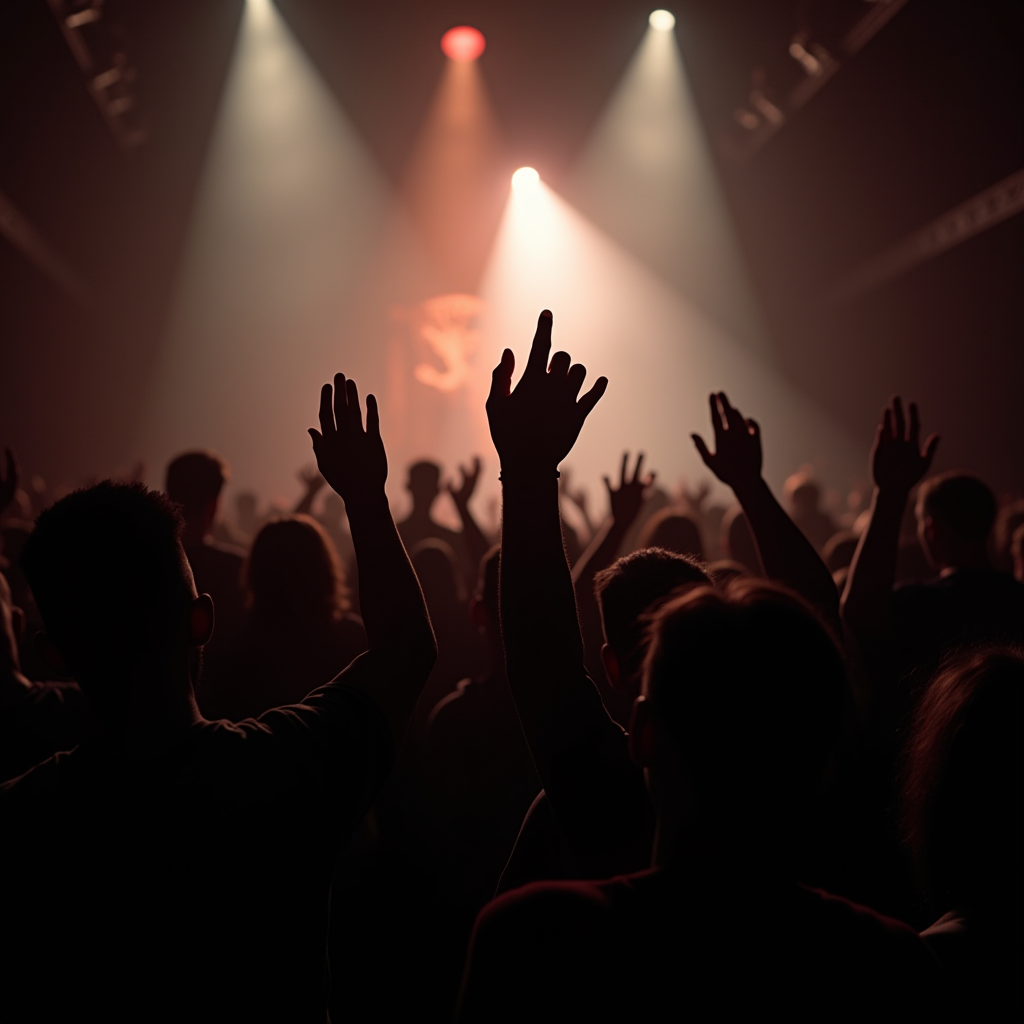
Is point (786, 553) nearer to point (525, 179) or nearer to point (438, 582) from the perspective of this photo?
point (438, 582)

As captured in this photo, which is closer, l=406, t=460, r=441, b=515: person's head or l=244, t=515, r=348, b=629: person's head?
l=244, t=515, r=348, b=629: person's head

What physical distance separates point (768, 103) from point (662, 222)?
5.94 metres

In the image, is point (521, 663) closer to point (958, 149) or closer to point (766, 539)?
point (766, 539)

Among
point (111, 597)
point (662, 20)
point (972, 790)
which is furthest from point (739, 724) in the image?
point (662, 20)

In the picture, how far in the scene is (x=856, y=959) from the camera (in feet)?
3.02

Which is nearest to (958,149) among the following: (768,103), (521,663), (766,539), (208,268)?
(768,103)

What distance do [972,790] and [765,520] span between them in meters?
1.20

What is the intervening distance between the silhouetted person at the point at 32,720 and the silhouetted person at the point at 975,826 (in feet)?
5.94

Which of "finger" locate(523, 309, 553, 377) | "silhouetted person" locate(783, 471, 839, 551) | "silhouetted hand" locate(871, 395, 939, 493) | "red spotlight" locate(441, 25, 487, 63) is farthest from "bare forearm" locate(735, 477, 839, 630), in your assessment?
"red spotlight" locate(441, 25, 487, 63)

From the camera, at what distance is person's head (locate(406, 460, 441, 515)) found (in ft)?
16.1

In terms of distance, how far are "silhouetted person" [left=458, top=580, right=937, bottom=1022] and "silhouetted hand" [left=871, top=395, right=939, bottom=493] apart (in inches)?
61.7

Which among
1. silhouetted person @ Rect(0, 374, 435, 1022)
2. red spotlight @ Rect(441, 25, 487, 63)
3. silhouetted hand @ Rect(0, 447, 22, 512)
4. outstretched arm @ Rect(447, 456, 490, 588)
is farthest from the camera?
red spotlight @ Rect(441, 25, 487, 63)

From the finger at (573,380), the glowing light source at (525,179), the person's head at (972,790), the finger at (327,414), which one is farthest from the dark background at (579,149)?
the person's head at (972,790)

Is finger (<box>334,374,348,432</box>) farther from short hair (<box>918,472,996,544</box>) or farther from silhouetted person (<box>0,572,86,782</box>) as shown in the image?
short hair (<box>918,472,996,544</box>)
